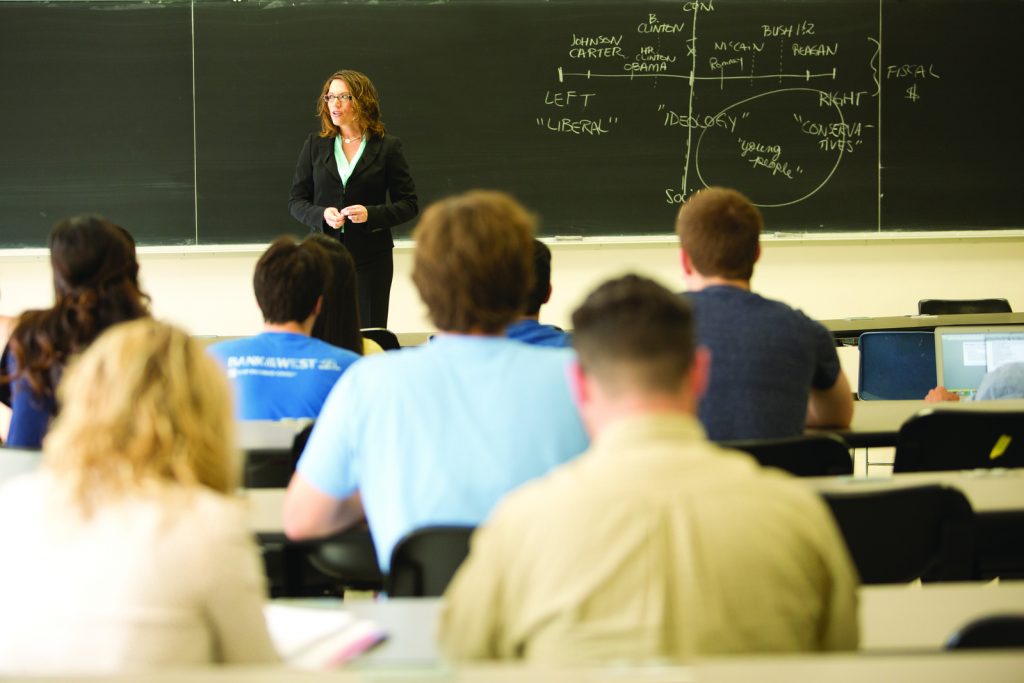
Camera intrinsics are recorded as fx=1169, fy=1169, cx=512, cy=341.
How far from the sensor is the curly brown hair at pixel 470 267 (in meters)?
2.07

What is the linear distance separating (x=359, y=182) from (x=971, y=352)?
2.92m

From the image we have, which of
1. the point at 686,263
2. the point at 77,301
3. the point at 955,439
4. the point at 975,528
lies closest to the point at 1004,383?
the point at 955,439

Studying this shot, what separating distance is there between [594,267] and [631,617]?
19.2 ft

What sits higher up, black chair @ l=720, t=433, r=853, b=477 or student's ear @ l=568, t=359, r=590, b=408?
student's ear @ l=568, t=359, r=590, b=408

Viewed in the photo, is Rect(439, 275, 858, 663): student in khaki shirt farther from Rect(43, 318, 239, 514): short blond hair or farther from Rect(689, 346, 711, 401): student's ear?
Rect(43, 318, 239, 514): short blond hair

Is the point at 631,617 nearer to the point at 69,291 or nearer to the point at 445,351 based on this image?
the point at 445,351

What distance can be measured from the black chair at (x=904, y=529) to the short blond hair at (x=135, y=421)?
3.60ft

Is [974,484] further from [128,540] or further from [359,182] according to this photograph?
[359,182]

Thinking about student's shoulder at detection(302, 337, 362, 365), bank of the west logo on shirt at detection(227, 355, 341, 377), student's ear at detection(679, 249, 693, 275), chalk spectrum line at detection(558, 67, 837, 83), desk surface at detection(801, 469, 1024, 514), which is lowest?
desk surface at detection(801, 469, 1024, 514)

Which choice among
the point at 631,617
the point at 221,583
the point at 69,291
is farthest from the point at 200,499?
the point at 69,291

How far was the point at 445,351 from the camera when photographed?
201 centimetres

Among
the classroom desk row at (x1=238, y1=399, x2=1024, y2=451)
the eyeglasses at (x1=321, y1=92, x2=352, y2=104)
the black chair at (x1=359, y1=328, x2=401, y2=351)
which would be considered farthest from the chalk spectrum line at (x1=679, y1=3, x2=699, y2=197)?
the classroom desk row at (x1=238, y1=399, x2=1024, y2=451)

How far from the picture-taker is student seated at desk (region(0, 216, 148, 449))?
Answer: 275cm

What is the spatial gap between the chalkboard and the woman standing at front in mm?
942
